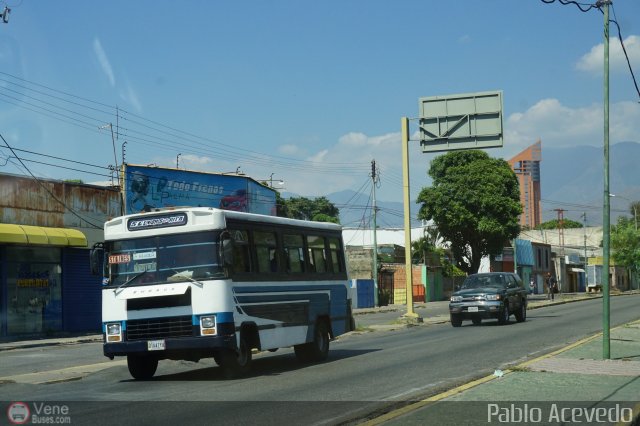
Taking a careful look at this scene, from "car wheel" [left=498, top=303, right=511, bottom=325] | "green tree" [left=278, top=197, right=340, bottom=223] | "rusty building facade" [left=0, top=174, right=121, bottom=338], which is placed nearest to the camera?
"car wheel" [left=498, top=303, right=511, bottom=325]

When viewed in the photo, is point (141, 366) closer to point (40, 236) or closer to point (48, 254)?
point (40, 236)

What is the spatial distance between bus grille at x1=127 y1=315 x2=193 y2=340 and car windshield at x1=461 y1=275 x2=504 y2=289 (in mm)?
17565

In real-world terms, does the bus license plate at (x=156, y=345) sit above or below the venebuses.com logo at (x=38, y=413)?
above

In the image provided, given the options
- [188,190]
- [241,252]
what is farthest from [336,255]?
[188,190]

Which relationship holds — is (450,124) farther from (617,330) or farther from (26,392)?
(26,392)

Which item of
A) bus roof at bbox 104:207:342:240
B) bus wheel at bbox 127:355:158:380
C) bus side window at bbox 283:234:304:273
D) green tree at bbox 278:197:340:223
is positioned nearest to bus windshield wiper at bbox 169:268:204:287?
bus roof at bbox 104:207:342:240

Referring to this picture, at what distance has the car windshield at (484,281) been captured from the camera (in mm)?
29436

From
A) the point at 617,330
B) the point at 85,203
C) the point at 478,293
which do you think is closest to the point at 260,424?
the point at 617,330

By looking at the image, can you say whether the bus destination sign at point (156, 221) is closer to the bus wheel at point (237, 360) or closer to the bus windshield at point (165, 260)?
the bus windshield at point (165, 260)

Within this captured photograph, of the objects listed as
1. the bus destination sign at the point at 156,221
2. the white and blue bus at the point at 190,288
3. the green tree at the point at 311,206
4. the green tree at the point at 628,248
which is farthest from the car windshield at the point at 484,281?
the green tree at the point at 628,248

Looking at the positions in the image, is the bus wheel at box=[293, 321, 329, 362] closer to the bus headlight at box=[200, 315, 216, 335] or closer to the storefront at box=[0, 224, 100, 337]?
the bus headlight at box=[200, 315, 216, 335]

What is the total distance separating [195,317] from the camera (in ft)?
45.2

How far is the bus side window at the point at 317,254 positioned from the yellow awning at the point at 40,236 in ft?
50.1

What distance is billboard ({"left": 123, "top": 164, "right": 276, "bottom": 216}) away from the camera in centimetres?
3916
